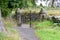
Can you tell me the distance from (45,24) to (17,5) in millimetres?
4808

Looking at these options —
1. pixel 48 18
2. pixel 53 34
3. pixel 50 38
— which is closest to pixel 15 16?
pixel 48 18

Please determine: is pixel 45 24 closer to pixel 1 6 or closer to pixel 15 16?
pixel 15 16

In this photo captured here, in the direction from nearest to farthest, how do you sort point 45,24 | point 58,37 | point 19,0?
point 58,37
point 19,0
point 45,24

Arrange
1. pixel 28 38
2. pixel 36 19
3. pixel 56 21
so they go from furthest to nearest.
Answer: pixel 36 19, pixel 56 21, pixel 28 38

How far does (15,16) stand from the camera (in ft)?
81.0

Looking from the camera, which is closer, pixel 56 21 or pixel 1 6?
pixel 1 6

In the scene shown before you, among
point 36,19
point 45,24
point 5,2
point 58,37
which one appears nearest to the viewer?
point 58,37

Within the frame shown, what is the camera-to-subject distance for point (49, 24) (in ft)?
74.2

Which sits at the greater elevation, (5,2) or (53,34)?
(5,2)

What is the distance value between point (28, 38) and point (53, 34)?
285 centimetres

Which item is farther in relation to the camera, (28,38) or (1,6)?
(1,6)

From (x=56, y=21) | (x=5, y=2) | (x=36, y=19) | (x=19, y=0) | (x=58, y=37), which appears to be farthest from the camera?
(x=36, y=19)

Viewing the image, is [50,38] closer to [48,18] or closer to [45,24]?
[45,24]

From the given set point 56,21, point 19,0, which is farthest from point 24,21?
point 19,0
